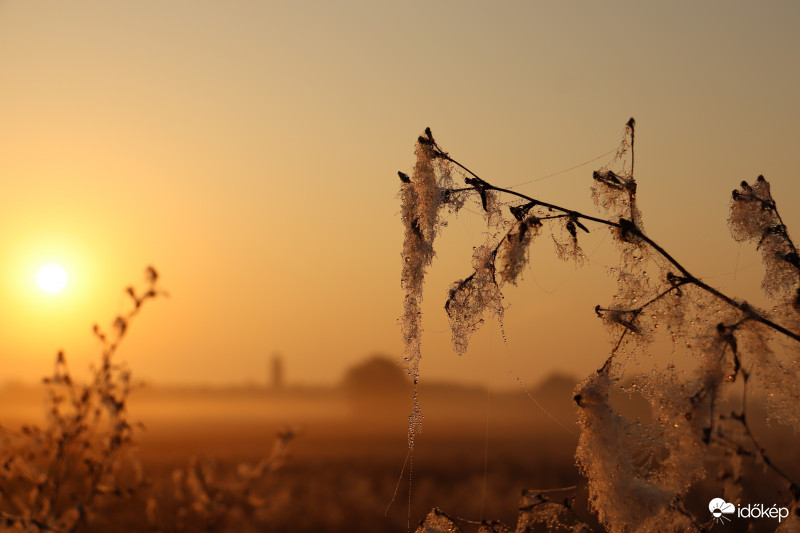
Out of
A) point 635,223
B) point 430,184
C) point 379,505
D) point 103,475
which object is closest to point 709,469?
point 635,223

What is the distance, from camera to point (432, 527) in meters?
2.14

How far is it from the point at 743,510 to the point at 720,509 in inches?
15.3

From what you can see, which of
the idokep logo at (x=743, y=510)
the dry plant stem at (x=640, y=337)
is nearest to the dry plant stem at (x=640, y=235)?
the dry plant stem at (x=640, y=337)

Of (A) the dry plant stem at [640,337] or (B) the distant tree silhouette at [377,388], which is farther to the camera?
(B) the distant tree silhouette at [377,388]

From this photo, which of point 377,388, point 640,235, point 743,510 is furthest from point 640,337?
point 377,388

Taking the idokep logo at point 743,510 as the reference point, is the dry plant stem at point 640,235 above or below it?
above

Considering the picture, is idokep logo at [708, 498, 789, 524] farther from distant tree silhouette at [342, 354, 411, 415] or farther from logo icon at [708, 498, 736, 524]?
distant tree silhouette at [342, 354, 411, 415]

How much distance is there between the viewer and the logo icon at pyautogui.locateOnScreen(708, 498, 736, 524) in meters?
2.11

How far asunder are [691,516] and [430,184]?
1.17m

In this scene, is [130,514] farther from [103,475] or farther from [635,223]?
[635,223]

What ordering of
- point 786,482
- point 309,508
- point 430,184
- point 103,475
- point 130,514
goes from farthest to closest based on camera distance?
point 309,508, point 130,514, point 103,475, point 430,184, point 786,482

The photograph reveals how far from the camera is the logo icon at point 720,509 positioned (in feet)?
6.91

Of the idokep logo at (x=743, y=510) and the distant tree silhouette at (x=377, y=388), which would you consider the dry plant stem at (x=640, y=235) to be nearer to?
the idokep logo at (x=743, y=510)

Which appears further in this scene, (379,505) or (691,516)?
(379,505)
